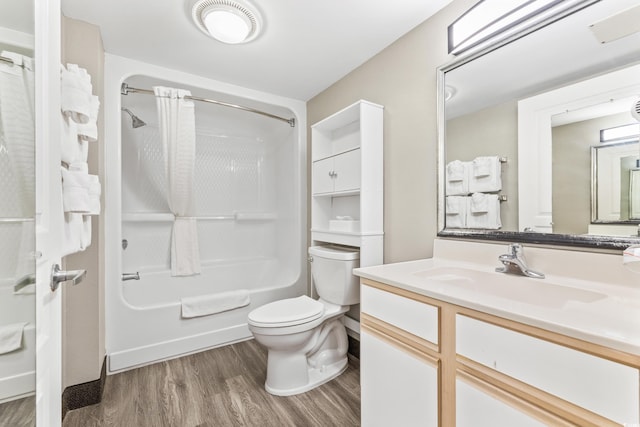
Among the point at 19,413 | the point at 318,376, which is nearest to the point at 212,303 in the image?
the point at 318,376

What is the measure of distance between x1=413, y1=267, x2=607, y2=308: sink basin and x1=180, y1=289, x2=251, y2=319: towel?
1.56 metres

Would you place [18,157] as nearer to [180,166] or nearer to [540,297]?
[540,297]

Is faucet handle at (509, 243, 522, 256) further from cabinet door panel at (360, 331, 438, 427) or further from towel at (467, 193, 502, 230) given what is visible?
cabinet door panel at (360, 331, 438, 427)

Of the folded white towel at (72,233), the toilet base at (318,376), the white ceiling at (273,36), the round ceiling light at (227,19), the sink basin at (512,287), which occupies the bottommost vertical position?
the toilet base at (318,376)

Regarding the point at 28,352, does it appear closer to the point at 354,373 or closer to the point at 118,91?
the point at 354,373

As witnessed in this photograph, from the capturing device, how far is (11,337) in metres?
0.51

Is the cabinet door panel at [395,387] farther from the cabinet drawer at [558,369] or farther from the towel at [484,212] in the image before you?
the towel at [484,212]

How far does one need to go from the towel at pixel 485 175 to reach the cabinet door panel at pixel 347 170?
0.71 metres

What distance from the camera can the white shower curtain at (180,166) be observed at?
214 centimetres

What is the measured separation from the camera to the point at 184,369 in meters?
1.92

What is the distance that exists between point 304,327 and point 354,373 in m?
0.57

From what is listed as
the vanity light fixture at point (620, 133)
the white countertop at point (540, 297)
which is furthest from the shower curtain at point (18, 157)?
the vanity light fixture at point (620, 133)

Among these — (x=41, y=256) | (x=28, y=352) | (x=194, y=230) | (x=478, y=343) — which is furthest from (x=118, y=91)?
(x=478, y=343)

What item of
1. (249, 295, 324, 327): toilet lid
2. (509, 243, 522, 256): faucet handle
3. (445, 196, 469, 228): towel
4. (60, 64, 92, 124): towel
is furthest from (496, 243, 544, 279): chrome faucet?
(60, 64, 92, 124): towel
